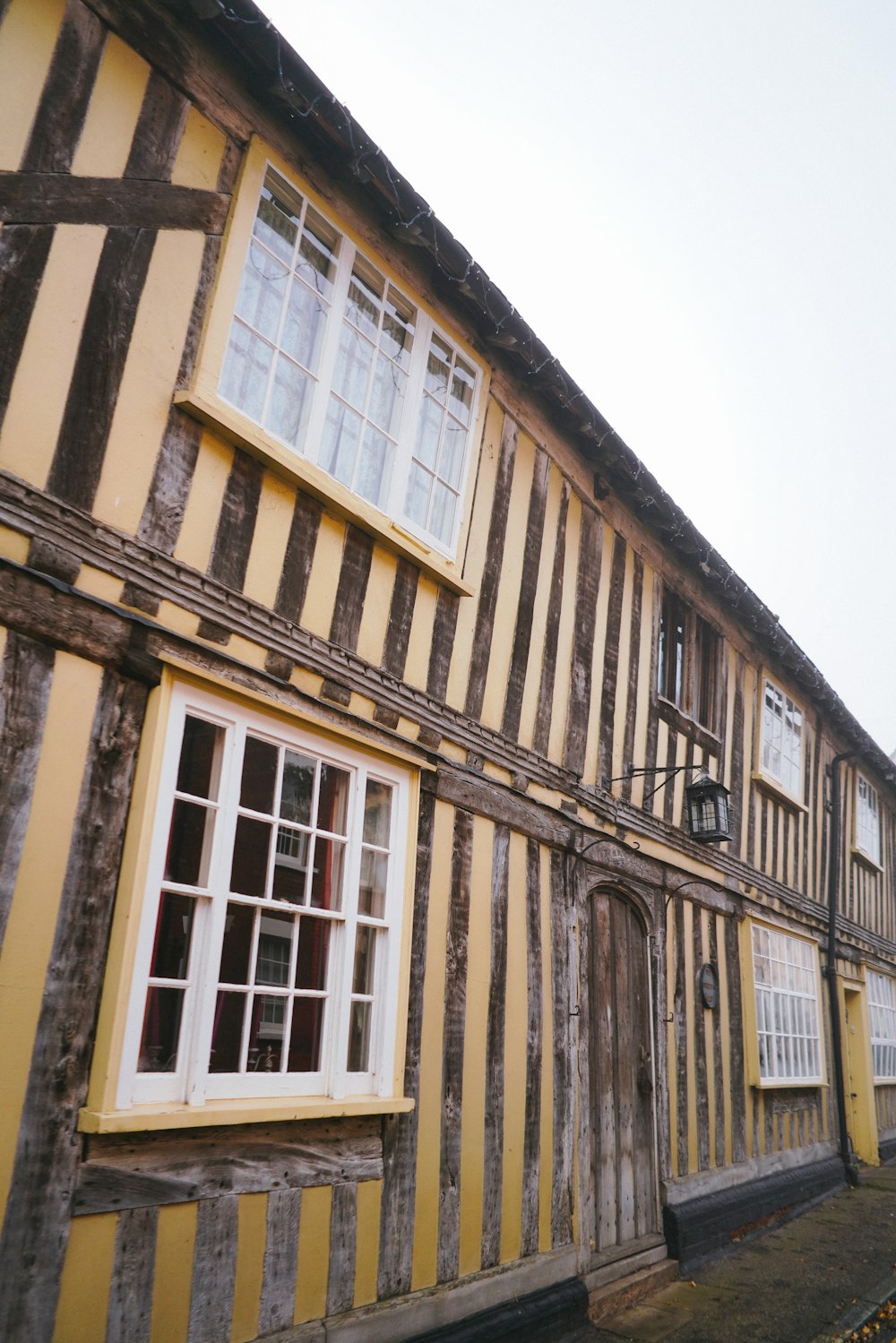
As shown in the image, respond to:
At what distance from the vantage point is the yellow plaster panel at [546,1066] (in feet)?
18.5

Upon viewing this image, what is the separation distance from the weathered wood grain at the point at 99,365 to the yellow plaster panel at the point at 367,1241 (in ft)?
11.2

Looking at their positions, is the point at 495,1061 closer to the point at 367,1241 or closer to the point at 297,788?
the point at 367,1241

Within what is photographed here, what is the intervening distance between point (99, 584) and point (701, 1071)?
6825 mm

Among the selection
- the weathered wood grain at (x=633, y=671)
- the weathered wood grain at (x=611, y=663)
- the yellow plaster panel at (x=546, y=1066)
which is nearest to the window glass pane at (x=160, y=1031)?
the yellow plaster panel at (x=546, y=1066)

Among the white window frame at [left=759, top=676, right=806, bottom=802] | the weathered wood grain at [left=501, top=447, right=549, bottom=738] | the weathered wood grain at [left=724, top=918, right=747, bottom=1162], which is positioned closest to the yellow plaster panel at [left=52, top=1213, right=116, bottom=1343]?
the weathered wood grain at [left=501, top=447, right=549, bottom=738]

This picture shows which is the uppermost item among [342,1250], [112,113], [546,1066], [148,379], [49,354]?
[112,113]

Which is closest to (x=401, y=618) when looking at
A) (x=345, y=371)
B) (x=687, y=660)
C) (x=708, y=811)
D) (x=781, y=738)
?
(x=345, y=371)

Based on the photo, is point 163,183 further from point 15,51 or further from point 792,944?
point 792,944

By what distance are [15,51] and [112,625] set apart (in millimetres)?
2359

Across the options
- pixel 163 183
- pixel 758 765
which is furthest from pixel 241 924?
pixel 758 765

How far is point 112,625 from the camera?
3.70m

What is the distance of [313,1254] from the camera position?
4047mm

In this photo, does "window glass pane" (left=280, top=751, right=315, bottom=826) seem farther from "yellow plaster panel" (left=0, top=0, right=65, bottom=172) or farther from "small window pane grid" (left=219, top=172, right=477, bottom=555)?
"yellow plaster panel" (left=0, top=0, right=65, bottom=172)

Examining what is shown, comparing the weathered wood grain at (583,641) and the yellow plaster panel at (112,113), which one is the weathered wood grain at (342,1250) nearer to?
the weathered wood grain at (583,641)
